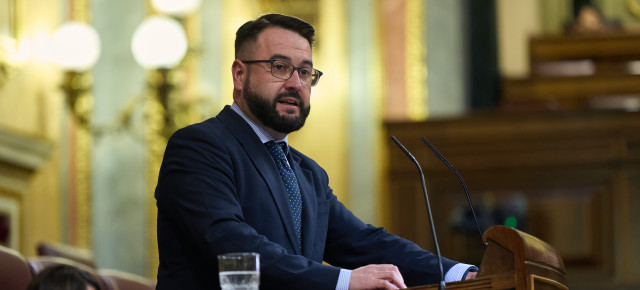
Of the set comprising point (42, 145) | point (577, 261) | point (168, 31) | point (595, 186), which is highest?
point (168, 31)

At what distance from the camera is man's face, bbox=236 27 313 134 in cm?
256

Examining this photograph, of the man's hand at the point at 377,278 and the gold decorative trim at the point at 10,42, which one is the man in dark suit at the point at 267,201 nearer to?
the man's hand at the point at 377,278

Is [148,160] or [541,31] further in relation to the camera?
[541,31]

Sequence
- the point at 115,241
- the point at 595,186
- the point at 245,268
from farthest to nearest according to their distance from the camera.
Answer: the point at 115,241
the point at 595,186
the point at 245,268

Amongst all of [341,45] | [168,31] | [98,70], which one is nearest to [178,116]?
[168,31]

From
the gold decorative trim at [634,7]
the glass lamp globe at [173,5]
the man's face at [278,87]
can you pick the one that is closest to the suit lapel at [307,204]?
the man's face at [278,87]

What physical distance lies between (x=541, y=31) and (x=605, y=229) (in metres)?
3.83

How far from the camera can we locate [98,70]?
7.58 metres

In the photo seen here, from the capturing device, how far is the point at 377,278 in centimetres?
220

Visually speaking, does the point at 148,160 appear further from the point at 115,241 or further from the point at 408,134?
the point at 408,134

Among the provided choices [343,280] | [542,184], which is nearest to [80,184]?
[542,184]

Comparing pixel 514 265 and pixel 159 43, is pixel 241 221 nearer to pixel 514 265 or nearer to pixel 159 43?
pixel 514 265

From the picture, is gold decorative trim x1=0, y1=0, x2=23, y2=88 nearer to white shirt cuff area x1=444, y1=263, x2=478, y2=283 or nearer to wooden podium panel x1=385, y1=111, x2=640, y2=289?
wooden podium panel x1=385, y1=111, x2=640, y2=289

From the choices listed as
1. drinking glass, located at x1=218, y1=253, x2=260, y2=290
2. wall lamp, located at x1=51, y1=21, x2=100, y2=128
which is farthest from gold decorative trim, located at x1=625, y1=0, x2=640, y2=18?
drinking glass, located at x1=218, y1=253, x2=260, y2=290
